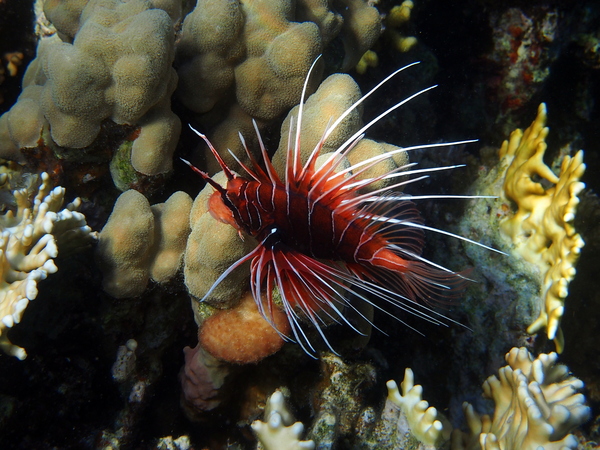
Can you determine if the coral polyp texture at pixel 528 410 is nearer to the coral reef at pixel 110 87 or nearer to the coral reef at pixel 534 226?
the coral reef at pixel 534 226

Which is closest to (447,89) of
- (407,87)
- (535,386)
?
(407,87)

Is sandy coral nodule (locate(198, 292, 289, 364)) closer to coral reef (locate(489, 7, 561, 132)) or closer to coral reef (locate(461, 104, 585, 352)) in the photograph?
coral reef (locate(461, 104, 585, 352))

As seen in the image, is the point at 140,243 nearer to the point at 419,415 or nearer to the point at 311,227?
the point at 311,227

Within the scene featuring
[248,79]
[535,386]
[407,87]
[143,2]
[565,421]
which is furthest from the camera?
[407,87]

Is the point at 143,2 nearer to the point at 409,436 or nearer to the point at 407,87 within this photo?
the point at 407,87

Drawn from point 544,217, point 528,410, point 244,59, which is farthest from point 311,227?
point 544,217

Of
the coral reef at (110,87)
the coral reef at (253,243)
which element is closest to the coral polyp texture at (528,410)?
the coral reef at (253,243)
